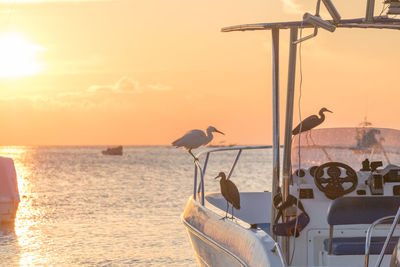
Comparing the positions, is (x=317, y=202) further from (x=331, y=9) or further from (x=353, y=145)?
(x=331, y=9)

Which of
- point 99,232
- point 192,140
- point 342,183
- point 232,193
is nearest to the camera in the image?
point 232,193

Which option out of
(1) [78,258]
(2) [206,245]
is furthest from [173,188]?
(2) [206,245]

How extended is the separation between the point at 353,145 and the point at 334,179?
0.66 m

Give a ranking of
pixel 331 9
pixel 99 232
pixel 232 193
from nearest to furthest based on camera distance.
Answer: pixel 331 9
pixel 232 193
pixel 99 232

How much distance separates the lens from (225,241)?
7.44 m

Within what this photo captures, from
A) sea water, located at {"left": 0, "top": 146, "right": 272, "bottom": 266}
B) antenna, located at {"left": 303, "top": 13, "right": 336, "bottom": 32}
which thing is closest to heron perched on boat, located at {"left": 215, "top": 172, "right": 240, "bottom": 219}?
antenna, located at {"left": 303, "top": 13, "right": 336, "bottom": 32}

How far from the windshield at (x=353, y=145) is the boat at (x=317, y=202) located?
11 mm

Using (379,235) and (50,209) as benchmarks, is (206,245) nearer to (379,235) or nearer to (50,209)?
(379,235)

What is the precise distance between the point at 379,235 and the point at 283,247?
39.5 inches

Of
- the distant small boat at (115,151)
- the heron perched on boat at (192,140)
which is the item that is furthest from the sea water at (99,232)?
the distant small boat at (115,151)

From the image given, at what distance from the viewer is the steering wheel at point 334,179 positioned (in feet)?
25.4

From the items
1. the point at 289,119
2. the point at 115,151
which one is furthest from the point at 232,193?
the point at 115,151

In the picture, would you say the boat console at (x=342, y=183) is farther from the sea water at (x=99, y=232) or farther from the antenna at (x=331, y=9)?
the sea water at (x=99, y=232)

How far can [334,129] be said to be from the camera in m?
8.34
